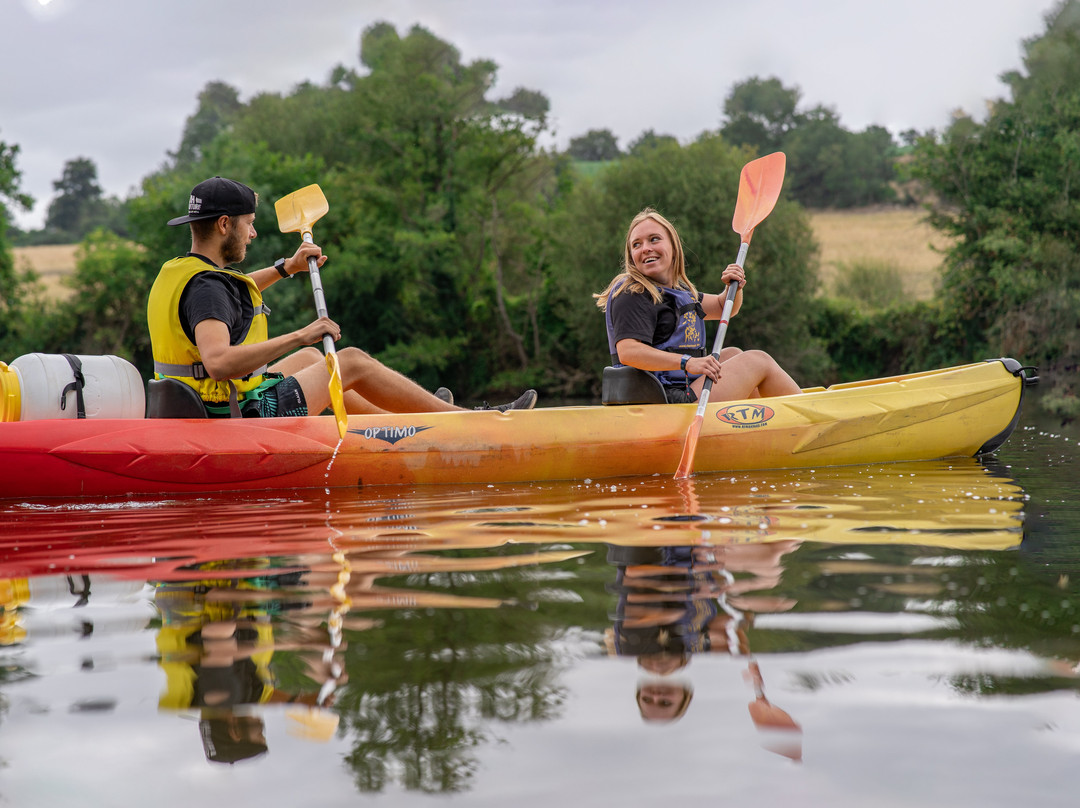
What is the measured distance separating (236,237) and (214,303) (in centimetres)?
37

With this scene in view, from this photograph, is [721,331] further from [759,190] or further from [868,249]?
[868,249]

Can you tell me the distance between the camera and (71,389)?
441 centimetres

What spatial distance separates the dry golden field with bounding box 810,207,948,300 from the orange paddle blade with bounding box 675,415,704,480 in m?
14.5

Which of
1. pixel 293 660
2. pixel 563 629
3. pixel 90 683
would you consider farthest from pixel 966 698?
pixel 90 683

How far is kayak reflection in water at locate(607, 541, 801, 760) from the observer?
1.58 m

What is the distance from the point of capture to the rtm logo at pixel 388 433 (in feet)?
14.9

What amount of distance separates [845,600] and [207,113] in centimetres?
5770

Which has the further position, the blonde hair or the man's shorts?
the blonde hair

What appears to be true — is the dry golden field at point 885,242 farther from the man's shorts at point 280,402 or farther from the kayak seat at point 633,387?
the man's shorts at point 280,402

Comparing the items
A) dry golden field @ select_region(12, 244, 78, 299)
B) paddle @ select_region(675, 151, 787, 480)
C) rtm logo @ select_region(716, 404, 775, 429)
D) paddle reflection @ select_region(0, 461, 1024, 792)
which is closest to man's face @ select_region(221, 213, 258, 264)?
paddle reflection @ select_region(0, 461, 1024, 792)

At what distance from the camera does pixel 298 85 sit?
134ft

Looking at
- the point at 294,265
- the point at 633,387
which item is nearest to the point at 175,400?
the point at 294,265

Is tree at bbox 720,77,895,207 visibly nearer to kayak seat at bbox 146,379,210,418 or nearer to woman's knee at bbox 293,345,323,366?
woman's knee at bbox 293,345,323,366

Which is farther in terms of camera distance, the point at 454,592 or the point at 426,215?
the point at 426,215
